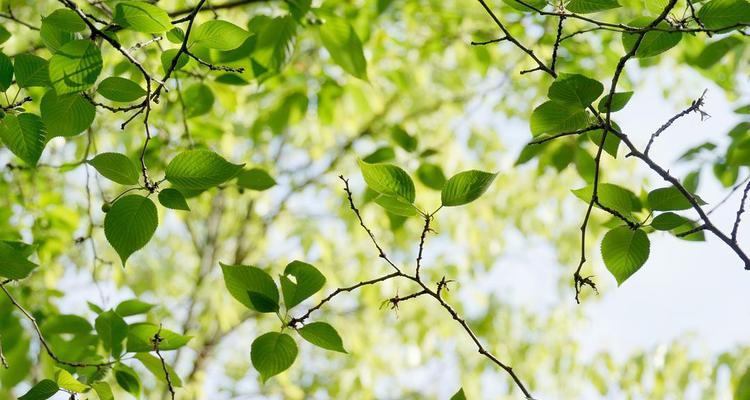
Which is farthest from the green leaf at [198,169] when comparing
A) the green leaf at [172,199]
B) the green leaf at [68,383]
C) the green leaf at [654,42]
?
the green leaf at [654,42]

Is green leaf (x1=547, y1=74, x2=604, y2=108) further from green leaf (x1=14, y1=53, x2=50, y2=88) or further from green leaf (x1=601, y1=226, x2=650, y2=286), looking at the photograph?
green leaf (x1=14, y1=53, x2=50, y2=88)

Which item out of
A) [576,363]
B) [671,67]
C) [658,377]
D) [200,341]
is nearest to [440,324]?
[576,363]

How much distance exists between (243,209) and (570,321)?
1872mm

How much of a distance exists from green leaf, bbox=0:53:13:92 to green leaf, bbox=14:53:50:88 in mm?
17

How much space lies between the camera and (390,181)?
0.70m

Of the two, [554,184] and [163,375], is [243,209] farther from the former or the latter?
[163,375]

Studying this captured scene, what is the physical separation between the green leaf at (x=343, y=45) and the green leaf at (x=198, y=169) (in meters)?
0.46

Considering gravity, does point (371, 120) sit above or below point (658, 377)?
below

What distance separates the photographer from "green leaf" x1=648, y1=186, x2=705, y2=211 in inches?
28.7

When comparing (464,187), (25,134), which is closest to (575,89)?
(464,187)

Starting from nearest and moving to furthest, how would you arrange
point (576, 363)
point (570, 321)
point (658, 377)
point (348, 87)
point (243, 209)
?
point (348, 87), point (658, 377), point (576, 363), point (243, 209), point (570, 321)

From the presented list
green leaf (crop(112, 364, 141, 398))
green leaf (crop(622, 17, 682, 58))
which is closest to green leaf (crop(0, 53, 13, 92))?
green leaf (crop(112, 364, 141, 398))

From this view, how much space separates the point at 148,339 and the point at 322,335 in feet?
0.93

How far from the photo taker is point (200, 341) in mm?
3053
